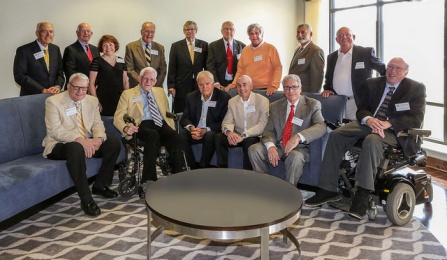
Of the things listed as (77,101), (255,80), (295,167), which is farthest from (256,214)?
(255,80)

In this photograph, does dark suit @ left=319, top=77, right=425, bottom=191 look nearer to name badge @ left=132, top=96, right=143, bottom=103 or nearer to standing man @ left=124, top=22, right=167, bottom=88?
name badge @ left=132, top=96, right=143, bottom=103

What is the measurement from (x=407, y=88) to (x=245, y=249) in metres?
2.10

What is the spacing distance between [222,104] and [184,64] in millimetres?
1360

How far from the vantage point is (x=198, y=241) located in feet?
12.1

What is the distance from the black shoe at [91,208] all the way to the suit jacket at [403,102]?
259 cm

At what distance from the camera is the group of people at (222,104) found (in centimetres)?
431

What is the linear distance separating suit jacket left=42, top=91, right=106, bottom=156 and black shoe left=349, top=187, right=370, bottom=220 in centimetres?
255

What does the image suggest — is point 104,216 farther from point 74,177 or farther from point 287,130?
point 287,130

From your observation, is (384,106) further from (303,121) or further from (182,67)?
(182,67)

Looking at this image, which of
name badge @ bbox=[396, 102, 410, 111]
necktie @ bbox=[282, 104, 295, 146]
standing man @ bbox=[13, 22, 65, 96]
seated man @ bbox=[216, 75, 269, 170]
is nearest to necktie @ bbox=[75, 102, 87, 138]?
standing man @ bbox=[13, 22, 65, 96]

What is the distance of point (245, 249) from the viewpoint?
3521mm

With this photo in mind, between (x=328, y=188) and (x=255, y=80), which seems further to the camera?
(x=255, y=80)

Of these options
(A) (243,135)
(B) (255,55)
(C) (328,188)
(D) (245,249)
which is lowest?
(D) (245,249)

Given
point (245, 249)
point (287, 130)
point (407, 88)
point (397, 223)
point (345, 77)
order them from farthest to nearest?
point (345, 77), point (287, 130), point (407, 88), point (397, 223), point (245, 249)
